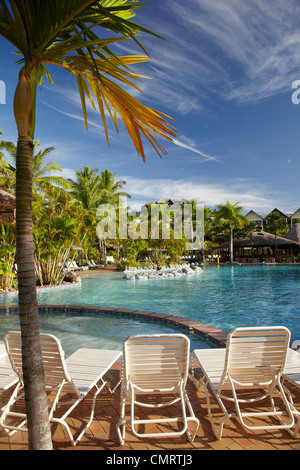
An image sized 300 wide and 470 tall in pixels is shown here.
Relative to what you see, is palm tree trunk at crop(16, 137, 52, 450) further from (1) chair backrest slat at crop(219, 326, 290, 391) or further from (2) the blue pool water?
(2) the blue pool water

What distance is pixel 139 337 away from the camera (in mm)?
2490

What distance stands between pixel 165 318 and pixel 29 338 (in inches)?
217

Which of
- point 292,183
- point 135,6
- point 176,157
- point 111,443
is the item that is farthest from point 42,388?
point 292,183

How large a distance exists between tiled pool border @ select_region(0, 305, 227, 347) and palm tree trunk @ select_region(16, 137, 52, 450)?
12.1ft

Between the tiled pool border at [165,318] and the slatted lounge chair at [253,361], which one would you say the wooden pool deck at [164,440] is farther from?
the tiled pool border at [165,318]

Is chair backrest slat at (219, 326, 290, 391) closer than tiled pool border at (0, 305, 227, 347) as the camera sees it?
Yes

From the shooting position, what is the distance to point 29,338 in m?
1.70

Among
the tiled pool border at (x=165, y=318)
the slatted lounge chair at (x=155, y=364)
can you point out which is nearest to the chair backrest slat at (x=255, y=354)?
the slatted lounge chair at (x=155, y=364)

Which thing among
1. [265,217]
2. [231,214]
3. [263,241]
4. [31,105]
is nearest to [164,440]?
[31,105]

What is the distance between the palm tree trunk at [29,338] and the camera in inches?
66.7

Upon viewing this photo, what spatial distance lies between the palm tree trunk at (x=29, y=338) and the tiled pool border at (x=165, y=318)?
368 centimetres

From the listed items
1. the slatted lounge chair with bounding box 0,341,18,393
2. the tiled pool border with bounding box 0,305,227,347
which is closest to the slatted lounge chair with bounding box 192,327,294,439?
the slatted lounge chair with bounding box 0,341,18,393

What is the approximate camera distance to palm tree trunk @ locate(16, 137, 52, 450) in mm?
1694
